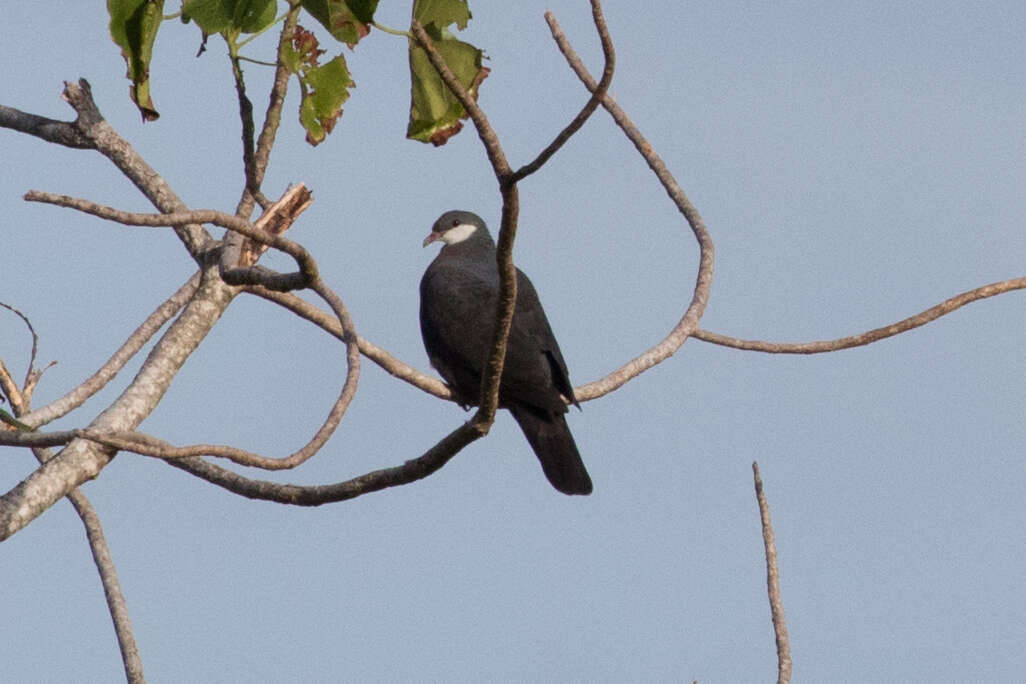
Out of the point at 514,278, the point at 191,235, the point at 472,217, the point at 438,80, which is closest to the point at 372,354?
the point at 191,235

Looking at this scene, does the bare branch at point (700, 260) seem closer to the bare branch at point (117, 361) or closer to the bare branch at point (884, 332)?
the bare branch at point (884, 332)

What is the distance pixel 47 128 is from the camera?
4.45 m

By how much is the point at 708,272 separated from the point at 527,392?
2.59 ft

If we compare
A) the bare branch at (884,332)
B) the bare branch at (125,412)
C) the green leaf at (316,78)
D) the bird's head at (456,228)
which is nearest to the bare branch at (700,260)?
the bare branch at (884,332)

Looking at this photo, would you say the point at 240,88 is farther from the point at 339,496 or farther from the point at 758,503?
the point at 758,503

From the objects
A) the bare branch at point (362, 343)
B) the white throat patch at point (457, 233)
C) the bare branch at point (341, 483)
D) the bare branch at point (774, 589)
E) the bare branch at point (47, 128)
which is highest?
the white throat patch at point (457, 233)

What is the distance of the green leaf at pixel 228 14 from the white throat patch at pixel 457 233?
3.24 meters

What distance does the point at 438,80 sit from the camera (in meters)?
4.15

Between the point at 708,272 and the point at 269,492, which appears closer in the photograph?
the point at 269,492

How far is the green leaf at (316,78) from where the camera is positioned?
4223 millimetres

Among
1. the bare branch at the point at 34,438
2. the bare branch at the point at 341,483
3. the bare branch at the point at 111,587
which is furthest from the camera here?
the bare branch at the point at 111,587

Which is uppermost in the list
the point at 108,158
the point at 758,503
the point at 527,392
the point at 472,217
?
the point at 472,217

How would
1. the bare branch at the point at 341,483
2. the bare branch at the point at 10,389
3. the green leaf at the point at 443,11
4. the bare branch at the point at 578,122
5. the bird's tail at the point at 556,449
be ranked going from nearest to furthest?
the bare branch at the point at 578,122 < the bare branch at the point at 341,483 < the green leaf at the point at 443,11 < the bare branch at the point at 10,389 < the bird's tail at the point at 556,449

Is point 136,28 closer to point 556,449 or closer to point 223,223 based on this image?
point 223,223
